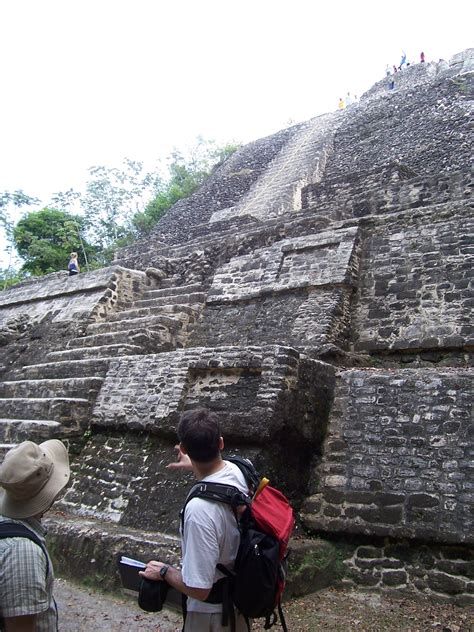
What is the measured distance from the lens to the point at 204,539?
2.07 metres

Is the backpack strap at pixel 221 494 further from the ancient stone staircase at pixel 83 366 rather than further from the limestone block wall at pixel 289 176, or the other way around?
the limestone block wall at pixel 289 176

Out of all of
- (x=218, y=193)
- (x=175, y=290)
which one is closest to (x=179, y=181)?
(x=218, y=193)

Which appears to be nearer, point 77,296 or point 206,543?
point 206,543

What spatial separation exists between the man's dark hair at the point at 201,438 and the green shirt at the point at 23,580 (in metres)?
0.69

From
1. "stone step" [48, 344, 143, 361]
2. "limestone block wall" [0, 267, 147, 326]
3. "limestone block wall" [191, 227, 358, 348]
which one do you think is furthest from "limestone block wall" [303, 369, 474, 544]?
"limestone block wall" [0, 267, 147, 326]

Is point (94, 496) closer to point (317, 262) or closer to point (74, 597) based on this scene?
point (74, 597)

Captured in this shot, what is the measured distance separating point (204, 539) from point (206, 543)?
2 cm

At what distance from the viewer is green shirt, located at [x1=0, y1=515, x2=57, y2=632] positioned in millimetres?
1824

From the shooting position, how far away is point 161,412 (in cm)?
521

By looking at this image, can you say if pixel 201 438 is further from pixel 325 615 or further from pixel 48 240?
pixel 48 240

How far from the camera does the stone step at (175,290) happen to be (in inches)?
358

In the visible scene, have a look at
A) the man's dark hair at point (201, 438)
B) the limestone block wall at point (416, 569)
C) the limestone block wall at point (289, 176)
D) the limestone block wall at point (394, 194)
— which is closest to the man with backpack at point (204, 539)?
the man's dark hair at point (201, 438)

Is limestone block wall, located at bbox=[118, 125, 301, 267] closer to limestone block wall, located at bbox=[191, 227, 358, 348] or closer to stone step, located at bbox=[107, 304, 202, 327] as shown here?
stone step, located at bbox=[107, 304, 202, 327]

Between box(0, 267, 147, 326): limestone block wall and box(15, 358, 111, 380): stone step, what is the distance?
6.37ft
